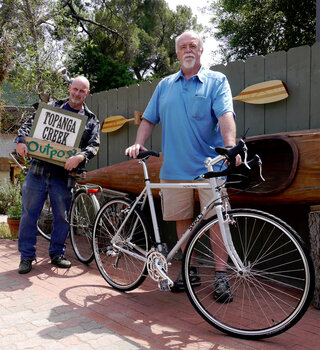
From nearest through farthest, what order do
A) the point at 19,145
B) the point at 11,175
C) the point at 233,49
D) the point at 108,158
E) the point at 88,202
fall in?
the point at 19,145, the point at 88,202, the point at 108,158, the point at 11,175, the point at 233,49

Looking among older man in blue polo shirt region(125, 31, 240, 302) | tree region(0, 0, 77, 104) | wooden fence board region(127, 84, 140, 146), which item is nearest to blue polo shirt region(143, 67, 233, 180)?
older man in blue polo shirt region(125, 31, 240, 302)

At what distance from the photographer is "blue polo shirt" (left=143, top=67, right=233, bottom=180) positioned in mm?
2986

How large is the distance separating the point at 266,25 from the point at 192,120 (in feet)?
53.5

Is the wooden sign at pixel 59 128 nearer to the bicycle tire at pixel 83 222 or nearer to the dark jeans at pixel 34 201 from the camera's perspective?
the dark jeans at pixel 34 201

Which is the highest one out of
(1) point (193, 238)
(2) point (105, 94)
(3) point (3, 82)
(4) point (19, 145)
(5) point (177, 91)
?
(3) point (3, 82)

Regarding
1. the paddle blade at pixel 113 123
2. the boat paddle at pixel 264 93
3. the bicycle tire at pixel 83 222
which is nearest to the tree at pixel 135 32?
the paddle blade at pixel 113 123

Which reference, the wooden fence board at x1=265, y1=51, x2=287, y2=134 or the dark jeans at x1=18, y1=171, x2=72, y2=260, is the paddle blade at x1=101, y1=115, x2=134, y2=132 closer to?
the dark jeans at x1=18, y1=171, x2=72, y2=260

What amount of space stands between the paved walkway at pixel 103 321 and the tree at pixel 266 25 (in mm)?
15174

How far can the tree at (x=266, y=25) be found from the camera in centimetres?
1562

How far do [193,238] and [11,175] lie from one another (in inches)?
364

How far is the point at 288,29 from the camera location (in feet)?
53.1

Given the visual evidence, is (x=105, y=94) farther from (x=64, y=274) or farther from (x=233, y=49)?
(x=233, y=49)

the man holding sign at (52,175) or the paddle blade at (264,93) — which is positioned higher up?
the paddle blade at (264,93)

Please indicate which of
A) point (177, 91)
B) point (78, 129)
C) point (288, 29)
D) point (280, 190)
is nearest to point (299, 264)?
point (280, 190)
